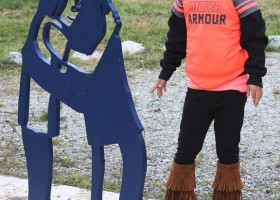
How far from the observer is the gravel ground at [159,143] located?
3.78 m

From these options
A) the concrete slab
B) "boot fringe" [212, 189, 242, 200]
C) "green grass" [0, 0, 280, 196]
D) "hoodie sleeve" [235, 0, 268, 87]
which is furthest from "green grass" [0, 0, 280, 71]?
"hoodie sleeve" [235, 0, 268, 87]

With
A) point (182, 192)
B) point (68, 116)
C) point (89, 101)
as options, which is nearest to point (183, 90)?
point (68, 116)

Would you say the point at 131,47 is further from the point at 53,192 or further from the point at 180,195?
the point at 180,195

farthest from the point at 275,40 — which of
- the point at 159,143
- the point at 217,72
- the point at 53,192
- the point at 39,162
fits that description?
the point at 39,162

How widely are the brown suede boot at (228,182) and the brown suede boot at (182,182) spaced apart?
0.40ft

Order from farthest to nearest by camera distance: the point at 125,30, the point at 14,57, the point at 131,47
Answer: the point at 125,30 < the point at 131,47 < the point at 14,57

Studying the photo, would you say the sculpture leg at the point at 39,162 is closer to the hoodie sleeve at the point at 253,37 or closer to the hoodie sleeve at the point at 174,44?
the hoodie sleeve at the point at 174,44

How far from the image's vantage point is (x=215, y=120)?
9.21 ft

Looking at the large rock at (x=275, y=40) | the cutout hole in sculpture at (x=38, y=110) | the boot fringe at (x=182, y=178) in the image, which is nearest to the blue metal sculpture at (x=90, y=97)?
the boot fringe at (x=182, y=178)

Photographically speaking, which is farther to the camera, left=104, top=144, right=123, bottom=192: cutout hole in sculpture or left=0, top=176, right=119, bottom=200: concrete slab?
left=104, top=144, right=123, bottom=192: cutout hole in sculpture

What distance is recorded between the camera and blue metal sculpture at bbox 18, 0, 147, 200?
2.37m

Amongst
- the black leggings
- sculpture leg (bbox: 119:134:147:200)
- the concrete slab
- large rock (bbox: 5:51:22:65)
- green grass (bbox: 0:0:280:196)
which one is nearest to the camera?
sculpture leg (bbox: 119:134:147:200)

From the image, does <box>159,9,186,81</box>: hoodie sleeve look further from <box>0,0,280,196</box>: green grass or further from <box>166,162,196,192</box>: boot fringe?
<box>0,0,280,196</box>: green grass

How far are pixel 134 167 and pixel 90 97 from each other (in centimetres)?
35
